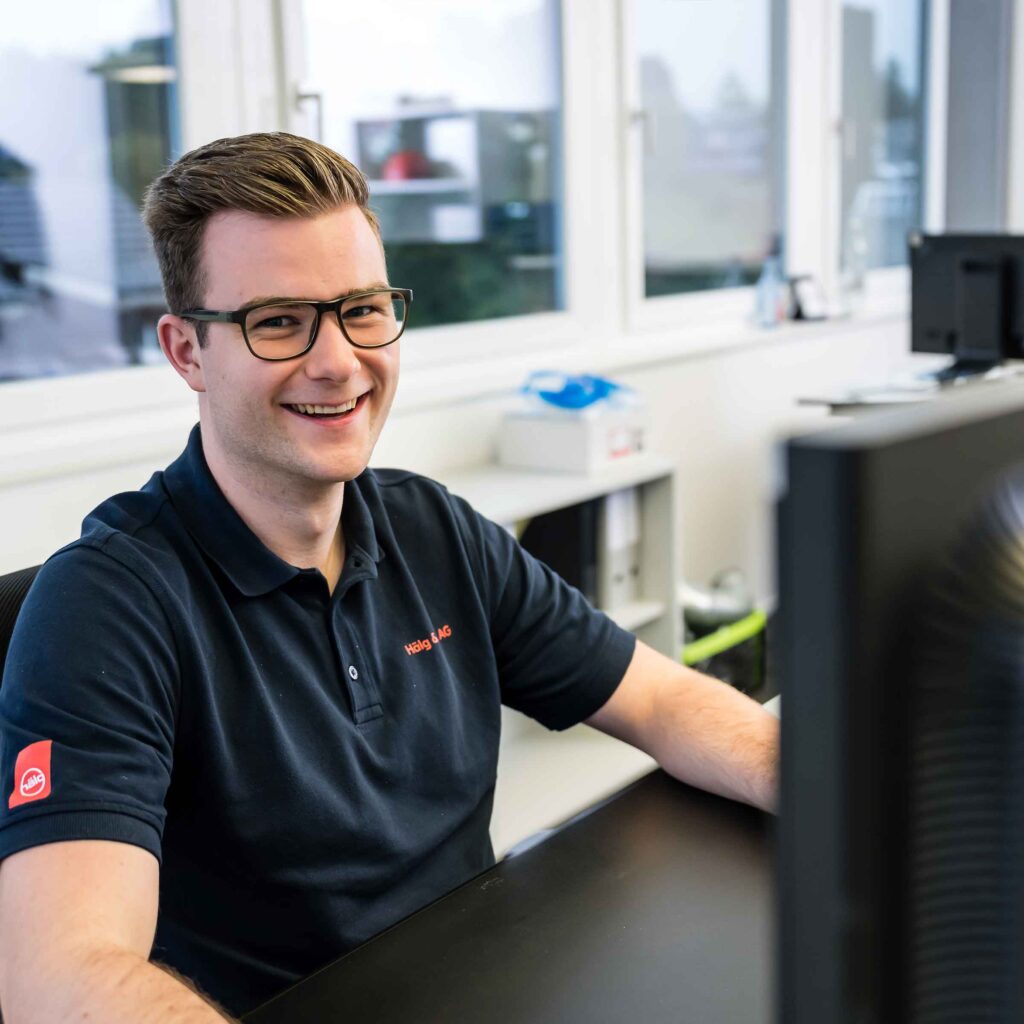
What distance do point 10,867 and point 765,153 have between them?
3.90 metres

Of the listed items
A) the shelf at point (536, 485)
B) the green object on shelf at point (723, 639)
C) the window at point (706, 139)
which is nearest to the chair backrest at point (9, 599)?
the shelf at point (536, 485)

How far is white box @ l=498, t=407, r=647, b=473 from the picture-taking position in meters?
2.84

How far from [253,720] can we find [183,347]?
0.41 m

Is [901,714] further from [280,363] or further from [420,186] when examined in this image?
[420,186]

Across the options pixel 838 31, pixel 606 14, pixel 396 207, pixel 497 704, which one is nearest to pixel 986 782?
pixel 497 704

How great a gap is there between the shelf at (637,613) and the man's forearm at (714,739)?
4.87 ft

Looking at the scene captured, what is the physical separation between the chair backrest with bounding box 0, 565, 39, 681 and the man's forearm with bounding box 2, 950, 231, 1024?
36 centimetres

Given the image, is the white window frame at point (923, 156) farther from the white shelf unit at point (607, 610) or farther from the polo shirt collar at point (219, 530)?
the polo shirt collar at point (219, 530)

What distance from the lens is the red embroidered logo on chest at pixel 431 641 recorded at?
1.38 metres

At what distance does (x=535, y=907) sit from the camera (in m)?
1.06

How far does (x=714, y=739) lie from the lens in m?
1.33

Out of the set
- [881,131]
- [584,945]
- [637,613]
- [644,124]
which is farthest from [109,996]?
[881,131]

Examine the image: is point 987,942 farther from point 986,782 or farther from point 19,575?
point 19,575

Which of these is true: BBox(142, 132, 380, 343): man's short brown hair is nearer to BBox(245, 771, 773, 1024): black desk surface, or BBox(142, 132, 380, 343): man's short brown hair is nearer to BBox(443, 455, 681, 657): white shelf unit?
BBox(245, 771, 773, 1024): black desk surface
